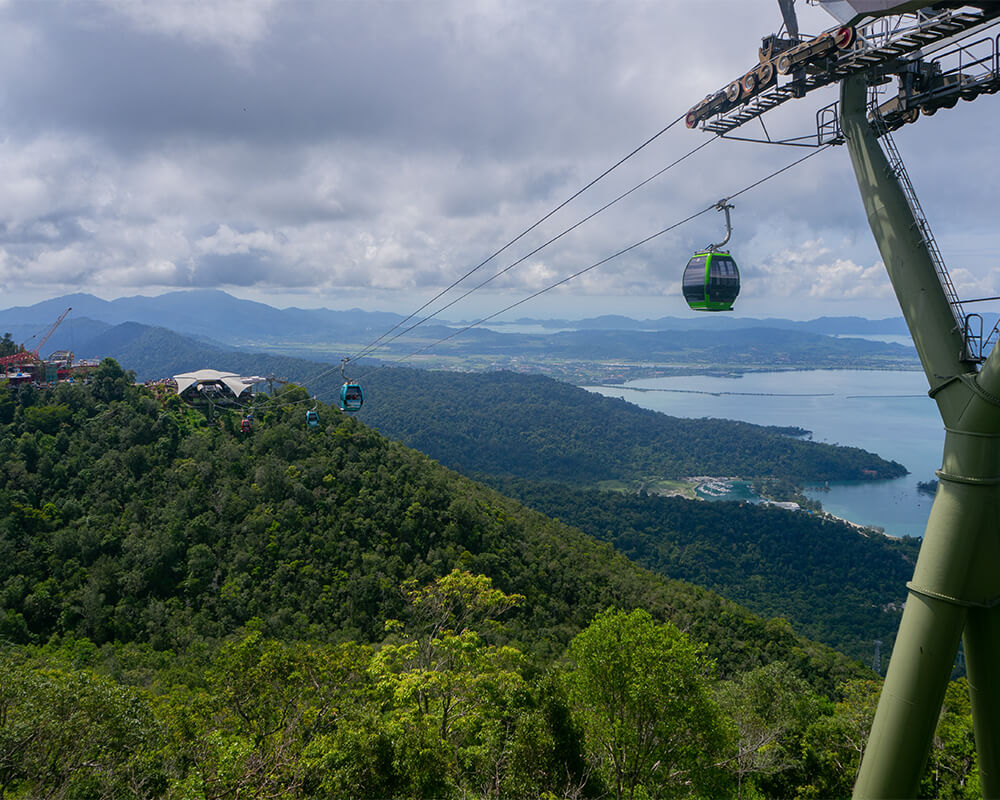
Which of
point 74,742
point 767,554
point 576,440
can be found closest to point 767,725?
point 74,742

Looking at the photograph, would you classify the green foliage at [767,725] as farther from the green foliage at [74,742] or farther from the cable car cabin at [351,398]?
the cable car cabin at [351,398]

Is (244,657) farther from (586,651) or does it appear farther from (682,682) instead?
(682,682)

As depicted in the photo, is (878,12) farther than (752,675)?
No

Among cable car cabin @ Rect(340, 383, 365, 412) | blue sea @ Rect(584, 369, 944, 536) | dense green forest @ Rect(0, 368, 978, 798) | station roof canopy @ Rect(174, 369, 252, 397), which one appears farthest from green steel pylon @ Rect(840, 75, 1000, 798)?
blue sea @ Rect(584, 369, 944, 536)

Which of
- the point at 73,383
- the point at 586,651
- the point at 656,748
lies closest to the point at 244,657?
the point at 586,651

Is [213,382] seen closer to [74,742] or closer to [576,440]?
[74,742]
